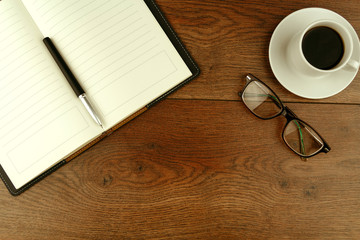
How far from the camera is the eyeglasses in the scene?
60cm

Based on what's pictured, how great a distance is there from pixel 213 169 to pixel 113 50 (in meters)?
0.32

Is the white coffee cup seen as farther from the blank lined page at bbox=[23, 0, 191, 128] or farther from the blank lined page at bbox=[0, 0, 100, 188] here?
the blank lined page at bbox=[0, 0, 100, 188]

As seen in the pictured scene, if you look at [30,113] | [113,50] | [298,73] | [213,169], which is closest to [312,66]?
[298,73]

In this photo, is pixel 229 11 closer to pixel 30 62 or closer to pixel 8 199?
pixel 30 62

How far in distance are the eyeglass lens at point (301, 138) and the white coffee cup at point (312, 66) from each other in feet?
0.37

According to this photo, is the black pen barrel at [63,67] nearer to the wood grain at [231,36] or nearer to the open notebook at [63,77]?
the open notebook at [63,77]

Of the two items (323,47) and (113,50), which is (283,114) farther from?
(113,50)

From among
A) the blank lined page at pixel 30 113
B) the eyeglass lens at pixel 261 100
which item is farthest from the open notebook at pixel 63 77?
the eyeglass lens at pixel 261 100

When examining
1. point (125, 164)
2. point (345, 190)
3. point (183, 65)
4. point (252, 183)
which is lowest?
point (345, 190)

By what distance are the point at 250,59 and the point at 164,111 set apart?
217mm

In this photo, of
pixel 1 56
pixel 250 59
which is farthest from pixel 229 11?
pixel 1 56

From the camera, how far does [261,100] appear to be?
608 mm

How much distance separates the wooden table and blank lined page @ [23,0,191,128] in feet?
0.17

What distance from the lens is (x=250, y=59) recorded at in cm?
61
